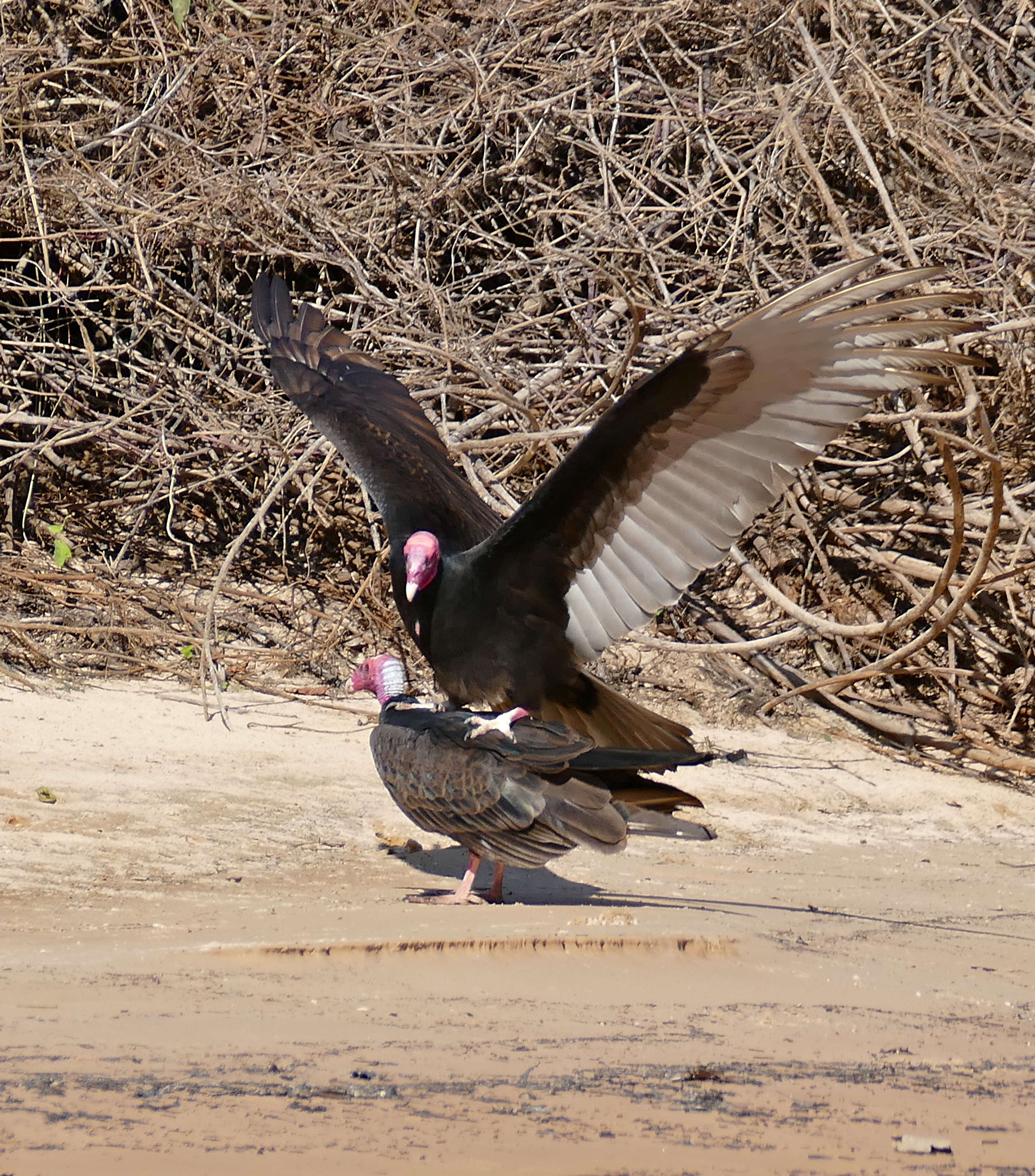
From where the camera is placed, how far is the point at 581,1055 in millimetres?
2506

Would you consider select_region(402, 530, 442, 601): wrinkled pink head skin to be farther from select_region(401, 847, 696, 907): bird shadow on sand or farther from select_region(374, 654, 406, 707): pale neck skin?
select_region(401, 847, 696, 907): bird shadow on sand

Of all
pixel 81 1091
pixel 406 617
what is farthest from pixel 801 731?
pixel 81 1091

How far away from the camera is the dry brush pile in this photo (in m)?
5.80

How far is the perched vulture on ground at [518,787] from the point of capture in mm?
3598

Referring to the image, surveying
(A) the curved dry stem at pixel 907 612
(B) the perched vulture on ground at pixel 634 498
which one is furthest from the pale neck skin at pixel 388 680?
(A) the curved dry stem at pixel 907 612

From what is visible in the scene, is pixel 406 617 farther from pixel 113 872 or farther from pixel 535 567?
pixel 113 872

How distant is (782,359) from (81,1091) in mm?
2178

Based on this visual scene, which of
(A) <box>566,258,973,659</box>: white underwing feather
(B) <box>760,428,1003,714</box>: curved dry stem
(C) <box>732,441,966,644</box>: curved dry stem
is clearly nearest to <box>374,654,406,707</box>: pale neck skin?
(A) <box>566,258,973,659</box>: white underwing feather

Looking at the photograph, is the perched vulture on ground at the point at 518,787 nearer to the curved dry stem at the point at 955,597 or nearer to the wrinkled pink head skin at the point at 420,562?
the wrinkled pink head skin at the point at 420,562

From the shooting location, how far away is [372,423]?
484 centimetres

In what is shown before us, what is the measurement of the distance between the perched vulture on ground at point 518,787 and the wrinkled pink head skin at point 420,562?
1.27ft

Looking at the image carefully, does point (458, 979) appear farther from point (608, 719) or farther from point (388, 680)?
point (388, 680)

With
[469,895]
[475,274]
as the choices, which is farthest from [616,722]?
[475,274]

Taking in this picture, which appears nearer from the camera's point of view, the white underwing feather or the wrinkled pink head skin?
the white underwing feather
